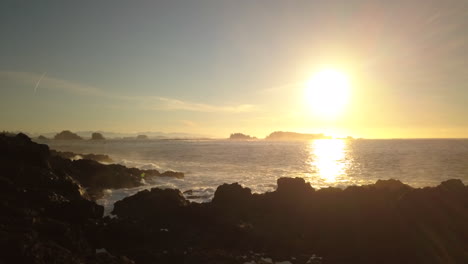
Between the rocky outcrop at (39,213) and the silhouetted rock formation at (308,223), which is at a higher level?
the rocky outcrop at (39,213)

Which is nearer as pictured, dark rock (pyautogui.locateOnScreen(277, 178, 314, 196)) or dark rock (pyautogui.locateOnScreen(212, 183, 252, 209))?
dark rock (pyautogui.locateOnScreen(212, 183, 252, 209))

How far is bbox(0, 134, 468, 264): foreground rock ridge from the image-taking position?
40.2 ft

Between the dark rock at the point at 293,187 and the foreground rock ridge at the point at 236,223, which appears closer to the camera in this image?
the foreground rock ridge at the point at 236,223

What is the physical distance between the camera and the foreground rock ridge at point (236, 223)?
40.2ft

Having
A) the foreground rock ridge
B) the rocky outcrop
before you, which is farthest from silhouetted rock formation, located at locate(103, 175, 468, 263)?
the rocky outcrop

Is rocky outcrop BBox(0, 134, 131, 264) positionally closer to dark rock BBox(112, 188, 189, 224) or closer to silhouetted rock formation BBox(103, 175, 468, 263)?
silhouetted rock formation BBox(103, 175, 468, 263)

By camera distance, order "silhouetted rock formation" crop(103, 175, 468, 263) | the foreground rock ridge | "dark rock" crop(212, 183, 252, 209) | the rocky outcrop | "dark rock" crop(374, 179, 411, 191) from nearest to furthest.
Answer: the rocky outcrop, the foreground rock ridge, "silhouetted rock formation" crop(103, 175, 468, 263), "dark rock" crop(374, 179, 411, 191), "dark rock" crop(212, 183, 252, 209)

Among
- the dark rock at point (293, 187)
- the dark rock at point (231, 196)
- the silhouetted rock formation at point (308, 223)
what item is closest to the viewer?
the silhouetted rock formation at point (308, 223)

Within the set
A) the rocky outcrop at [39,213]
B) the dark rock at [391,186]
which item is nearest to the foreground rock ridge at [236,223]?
the rocky outcrop at [39,213]

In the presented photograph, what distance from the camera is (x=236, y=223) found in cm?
1566

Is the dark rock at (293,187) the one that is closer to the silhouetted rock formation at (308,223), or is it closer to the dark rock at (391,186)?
the silhouetted rock formation at (308,223)

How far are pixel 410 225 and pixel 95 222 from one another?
1489cm

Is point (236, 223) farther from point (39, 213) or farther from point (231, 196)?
point (39, 213)

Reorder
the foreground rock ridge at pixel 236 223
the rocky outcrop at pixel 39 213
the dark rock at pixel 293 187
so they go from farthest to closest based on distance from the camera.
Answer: the dark rock at pixel 293 187
the foreground rock ridge at pixel 236 223
the rocky outcrop at pixel 39 213
